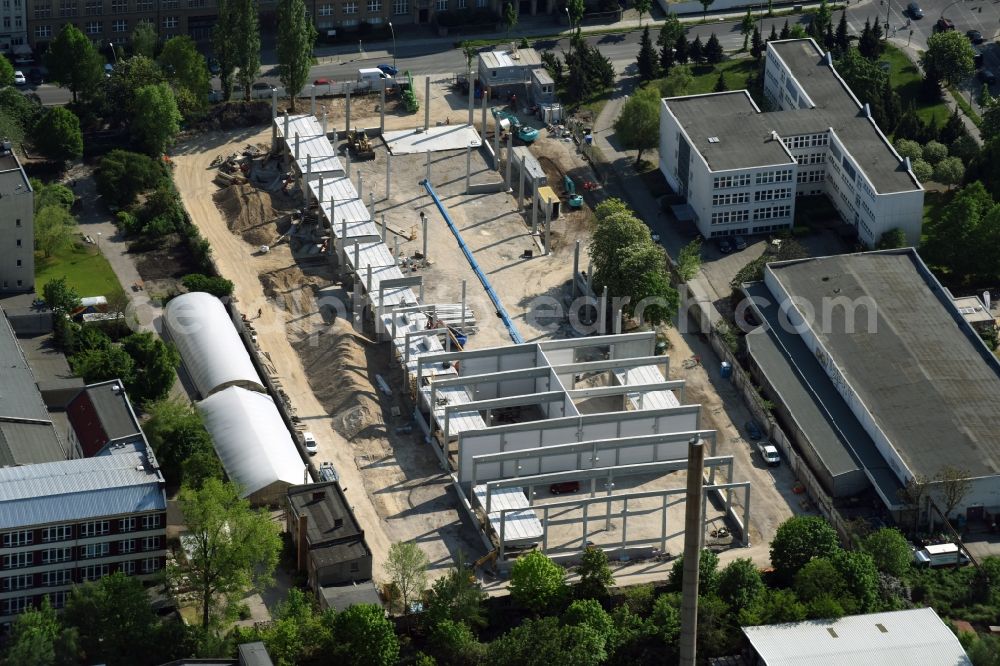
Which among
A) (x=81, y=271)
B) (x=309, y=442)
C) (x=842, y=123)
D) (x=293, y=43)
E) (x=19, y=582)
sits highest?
(x=293, y=43)

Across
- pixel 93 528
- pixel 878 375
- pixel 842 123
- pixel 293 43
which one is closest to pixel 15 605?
pixel 93 528

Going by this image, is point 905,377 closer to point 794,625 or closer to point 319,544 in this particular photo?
point 794,625

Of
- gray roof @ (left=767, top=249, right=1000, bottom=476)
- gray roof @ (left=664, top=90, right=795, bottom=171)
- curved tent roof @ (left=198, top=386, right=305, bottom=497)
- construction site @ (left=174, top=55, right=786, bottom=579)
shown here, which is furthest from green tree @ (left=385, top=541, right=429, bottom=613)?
gray roof @ (left=664, top=90, right=795, bottom=171)

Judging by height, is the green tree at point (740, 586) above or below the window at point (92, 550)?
below

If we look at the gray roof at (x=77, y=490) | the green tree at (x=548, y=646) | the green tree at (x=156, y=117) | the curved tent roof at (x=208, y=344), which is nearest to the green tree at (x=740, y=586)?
the green tree at (x=548, y=646)

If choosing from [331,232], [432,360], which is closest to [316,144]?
[331,232]

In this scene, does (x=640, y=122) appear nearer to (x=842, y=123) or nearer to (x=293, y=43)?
(x=842, y=123)

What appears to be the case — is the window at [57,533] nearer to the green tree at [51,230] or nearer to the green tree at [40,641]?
the green tree at [40,641]
